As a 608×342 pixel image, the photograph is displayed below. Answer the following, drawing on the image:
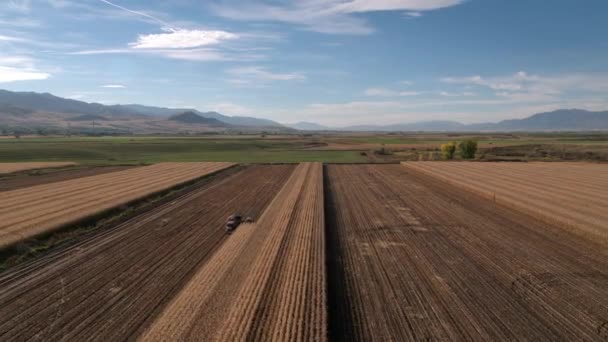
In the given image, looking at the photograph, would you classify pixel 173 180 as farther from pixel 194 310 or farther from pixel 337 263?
pixel 194 310

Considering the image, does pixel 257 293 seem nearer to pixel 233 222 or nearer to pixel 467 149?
pixel 233 222

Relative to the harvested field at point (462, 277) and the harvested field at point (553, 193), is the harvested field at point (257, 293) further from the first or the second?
the harvested field at point (553, 193)

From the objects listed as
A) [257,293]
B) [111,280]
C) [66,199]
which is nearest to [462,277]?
[257,293]

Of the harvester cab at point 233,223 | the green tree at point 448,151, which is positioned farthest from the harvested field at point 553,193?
the green tree at point 448,151

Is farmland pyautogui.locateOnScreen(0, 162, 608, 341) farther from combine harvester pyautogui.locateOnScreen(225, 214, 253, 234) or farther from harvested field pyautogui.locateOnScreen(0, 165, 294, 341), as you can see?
combine harvester pyautogui.locateOnScreen(225, 214, 253, 234)

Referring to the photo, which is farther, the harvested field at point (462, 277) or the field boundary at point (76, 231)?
the field boundary at point (76, 231)
